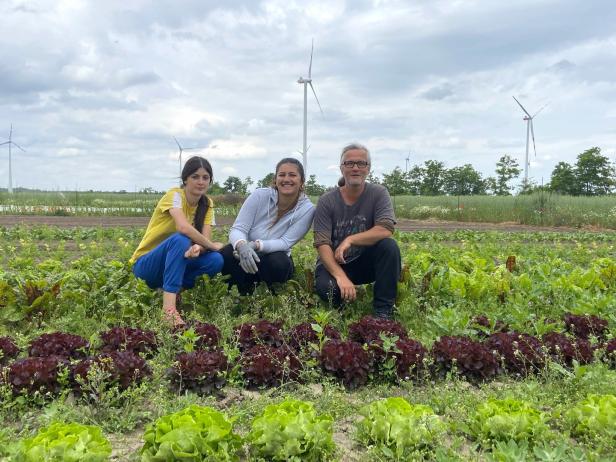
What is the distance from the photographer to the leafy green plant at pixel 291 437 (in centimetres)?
243

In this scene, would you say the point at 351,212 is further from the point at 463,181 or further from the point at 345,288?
the point at 463,181

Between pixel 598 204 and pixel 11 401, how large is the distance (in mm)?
26275

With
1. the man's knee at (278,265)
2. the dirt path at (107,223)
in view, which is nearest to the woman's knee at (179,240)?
the man's knee at (278,265)

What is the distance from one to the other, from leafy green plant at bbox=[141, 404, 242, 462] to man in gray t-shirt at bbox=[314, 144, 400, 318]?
8.54 ft

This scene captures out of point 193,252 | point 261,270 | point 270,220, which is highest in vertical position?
point 270,220

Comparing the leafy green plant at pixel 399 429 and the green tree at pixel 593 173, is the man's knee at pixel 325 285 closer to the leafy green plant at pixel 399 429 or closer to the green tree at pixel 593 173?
the leafy green plant at pixel 399 429

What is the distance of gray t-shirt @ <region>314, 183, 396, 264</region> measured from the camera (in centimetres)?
515

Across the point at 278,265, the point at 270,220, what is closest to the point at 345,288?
the point at 278,265

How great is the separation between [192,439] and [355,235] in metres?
3.02

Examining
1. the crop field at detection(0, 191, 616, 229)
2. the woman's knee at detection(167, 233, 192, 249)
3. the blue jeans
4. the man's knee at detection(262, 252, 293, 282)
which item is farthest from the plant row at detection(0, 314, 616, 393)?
the crop field at detection(0, 191, 616, 229)

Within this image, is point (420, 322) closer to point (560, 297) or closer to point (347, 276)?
point (347, 276)

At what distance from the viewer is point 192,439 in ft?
7.59

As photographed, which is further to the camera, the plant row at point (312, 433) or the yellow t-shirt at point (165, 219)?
the yellow t-shirt at point (165, 219)

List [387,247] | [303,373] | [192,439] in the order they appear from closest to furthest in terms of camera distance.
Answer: [192,439] < [303,373] < [387,247]
